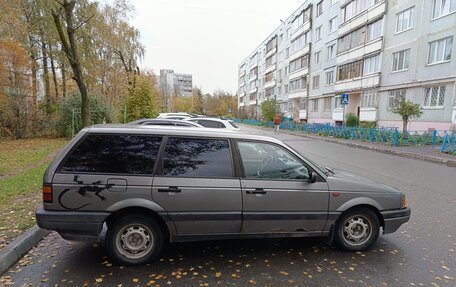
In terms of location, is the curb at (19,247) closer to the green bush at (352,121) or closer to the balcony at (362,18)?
the green bush at (352,121)

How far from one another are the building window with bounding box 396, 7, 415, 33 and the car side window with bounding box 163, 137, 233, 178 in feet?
81.0

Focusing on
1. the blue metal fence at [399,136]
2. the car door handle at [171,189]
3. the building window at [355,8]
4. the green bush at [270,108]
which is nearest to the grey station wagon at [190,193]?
the car door handle at [171,189]

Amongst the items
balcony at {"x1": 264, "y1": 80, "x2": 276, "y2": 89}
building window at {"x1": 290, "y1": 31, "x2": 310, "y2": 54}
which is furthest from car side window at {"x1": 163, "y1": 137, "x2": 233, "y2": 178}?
balcony at {"x1": 264, "y1": 80, "x2": 276, "y2": 89}

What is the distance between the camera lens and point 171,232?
3.61 m

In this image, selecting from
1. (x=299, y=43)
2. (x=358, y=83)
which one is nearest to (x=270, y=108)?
(x=358, y=83)

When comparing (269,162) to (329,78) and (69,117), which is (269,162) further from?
(329,78)

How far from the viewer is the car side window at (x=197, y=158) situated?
143 inches

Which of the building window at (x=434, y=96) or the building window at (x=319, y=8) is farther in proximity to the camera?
the building window at (x=319, y=8)

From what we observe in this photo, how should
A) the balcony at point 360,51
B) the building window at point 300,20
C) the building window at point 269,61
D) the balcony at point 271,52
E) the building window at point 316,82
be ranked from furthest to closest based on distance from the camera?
the building window at point 269,61 → the balcony at point 271,52 → the building window at point 300,20 → the building window at point 316,82 → the balcony at point 360,51

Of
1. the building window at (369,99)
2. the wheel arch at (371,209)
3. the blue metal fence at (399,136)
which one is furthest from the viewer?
the building window at (369,99)

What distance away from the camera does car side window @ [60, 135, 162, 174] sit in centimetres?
349

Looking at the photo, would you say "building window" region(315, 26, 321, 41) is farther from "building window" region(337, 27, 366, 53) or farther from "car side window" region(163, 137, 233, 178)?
"car side window" region(163, 137, 233, 178)

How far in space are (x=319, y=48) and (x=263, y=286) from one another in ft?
129

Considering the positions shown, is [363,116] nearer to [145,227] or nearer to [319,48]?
[319,48]
